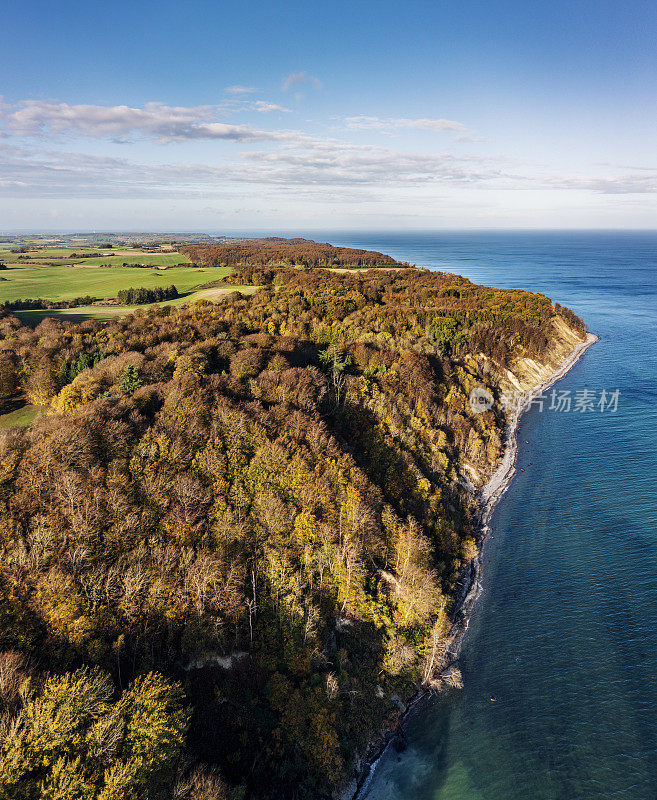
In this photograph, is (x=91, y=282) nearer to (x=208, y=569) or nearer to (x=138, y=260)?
(x=138, y=260)

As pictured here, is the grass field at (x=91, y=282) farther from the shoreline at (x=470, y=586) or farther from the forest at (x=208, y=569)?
the shoreline at (x=470, y=586)

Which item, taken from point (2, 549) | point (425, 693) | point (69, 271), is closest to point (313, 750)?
point (425, 693)

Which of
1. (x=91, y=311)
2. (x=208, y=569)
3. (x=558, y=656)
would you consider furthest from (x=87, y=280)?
(x=558, y=656)

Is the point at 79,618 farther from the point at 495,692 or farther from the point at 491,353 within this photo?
the point at 491,353

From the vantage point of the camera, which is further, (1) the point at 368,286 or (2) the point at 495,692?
(1) the point at 368,286

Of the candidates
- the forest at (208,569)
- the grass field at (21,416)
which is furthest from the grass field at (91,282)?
the grass field at (21,416)

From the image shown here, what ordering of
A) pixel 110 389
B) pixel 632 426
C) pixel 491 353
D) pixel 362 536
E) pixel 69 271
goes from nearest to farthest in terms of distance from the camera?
pixel 362 536
pixel 110 389
pixel 632 426
pixel 491 353
pixel 69 271
